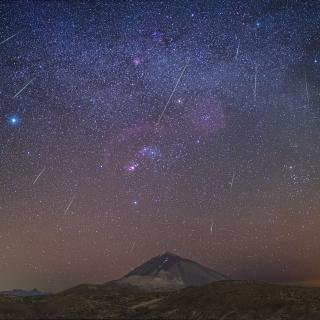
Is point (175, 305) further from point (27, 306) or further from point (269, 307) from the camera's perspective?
point (27, 306)

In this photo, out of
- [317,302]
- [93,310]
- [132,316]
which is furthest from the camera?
[93,310]

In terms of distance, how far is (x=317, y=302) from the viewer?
49.8m

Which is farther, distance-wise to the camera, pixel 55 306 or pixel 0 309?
pixel 55 306

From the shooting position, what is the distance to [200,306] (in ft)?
189

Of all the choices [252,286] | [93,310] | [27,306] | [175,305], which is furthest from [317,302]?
[27,306]

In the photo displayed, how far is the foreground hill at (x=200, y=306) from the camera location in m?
49.9

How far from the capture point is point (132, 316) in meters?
57.5

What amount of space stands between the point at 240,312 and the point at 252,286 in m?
13.3

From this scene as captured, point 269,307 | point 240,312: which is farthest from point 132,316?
point 269,307

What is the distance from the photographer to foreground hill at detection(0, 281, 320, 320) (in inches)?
1966

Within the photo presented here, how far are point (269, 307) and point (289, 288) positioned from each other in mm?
10879

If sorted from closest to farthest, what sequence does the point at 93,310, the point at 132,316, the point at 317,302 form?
the point at 317,302
the point at 132,316
the point at 93,310

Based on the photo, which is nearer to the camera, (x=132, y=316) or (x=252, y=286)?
(x=132, y=316)

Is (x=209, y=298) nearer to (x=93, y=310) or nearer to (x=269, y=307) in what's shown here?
(x=269, y=307)
